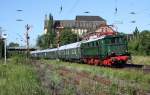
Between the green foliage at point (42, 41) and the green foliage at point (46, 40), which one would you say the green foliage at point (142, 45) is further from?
the green foliage at point (42, 41)

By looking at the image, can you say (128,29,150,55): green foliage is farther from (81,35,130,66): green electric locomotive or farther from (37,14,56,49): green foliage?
(37,14,56,49): green foliage

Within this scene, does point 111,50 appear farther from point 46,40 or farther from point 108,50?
point 46,40

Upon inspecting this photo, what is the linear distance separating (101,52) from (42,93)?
23582 millimetres

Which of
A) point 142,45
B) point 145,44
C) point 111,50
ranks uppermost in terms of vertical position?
point 145,44

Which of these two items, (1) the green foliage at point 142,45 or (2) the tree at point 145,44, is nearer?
(2) the tree at point 145,44

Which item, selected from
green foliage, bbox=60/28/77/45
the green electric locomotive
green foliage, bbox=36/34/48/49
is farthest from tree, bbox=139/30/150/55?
green foliage, bbox=36/34/48/49

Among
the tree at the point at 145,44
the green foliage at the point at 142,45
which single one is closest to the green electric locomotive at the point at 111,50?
the tree at the point at 145,44

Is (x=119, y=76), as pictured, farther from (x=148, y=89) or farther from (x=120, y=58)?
(x=120, y=58)

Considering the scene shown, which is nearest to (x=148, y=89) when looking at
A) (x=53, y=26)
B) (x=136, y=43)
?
(x=136, y=43)

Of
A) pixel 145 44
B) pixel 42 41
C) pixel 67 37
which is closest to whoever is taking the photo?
pixel 145 44

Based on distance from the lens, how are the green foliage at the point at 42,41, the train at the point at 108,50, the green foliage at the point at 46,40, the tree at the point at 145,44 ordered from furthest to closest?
the green foliage at the point at 42,41 → the green foliage at the point at 46,40 → the tree at the point at 145,44 → the train at the point at 108,50

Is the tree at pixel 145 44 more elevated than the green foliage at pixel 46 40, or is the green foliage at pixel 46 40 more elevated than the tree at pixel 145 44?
the green foliage at pixel 46 40

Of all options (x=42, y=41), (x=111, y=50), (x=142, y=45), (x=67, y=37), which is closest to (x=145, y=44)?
(x=142, y=45)

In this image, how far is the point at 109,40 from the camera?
36094 millimetres
